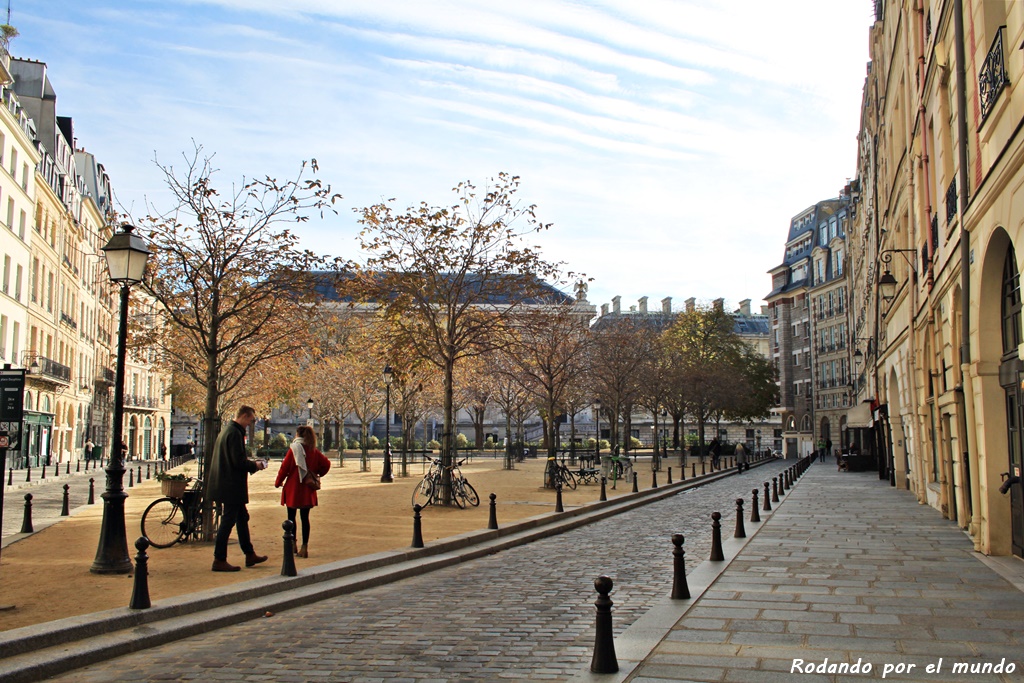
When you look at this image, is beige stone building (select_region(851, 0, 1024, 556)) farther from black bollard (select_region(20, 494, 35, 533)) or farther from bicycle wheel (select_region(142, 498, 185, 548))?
black bollard (select_region(20, 494, 35, 533))

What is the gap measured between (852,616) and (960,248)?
695 centimetres

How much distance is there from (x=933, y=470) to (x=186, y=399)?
40.8m

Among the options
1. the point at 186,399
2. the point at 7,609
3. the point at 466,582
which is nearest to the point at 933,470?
the point at 466,582

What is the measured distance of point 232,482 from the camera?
11.1m

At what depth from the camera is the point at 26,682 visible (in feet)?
21.9

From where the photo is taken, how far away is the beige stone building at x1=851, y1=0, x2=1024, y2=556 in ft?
33.7

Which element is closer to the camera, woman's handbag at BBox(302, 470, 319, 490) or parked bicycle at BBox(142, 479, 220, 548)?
woman's handbag at BBox(302, 470, 319, 490)

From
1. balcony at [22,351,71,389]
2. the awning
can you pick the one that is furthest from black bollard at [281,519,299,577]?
balcony at [22,351,71,389]

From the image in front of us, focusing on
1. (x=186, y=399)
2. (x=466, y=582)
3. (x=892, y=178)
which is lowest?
(x=466, y=582)

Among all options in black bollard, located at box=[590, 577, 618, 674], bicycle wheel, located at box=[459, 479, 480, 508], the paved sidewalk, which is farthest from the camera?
bicycle wheel, located at box=[459, 479, 480, 508]

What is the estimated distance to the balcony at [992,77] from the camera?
31.9ft

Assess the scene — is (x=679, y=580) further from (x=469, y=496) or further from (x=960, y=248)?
(x=469, y=496)

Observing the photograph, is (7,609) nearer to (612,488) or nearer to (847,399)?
(612,488)

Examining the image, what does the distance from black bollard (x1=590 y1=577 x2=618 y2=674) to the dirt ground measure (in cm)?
499
